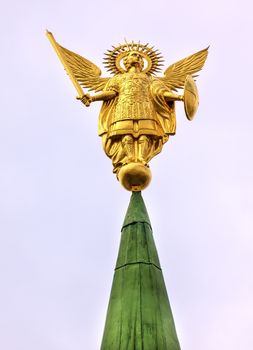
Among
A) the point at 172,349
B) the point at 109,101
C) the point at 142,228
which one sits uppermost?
the point at 109,101

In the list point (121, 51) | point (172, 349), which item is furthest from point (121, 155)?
point (172, 349)

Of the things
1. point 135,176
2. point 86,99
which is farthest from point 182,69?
point 135,176

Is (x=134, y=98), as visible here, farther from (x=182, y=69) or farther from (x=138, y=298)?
(x=138, y=298)

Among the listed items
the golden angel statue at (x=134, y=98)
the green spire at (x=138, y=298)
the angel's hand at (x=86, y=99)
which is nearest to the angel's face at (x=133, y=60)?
the golden angel statue at (x=134, y=98)

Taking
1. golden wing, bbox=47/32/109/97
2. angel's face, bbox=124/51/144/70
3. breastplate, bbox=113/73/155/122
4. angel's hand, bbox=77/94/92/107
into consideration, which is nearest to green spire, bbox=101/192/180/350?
breastplate, bbox=113/73/155/122

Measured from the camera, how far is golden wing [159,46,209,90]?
12219 mm

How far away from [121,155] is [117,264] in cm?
145

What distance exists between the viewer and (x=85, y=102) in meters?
11.4

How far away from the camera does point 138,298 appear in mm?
9852

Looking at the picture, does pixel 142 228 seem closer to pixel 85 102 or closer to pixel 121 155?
pixel 121 155

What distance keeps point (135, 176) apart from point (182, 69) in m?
2.10

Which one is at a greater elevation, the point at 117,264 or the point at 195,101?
the point at 195,101

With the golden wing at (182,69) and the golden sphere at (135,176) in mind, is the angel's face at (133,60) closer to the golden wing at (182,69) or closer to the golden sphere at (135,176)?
the golden wing at (182,69)

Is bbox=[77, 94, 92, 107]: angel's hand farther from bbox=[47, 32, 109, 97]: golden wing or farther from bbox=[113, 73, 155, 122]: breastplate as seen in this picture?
bbox=[47, 32, 109, 97]: golden wing
